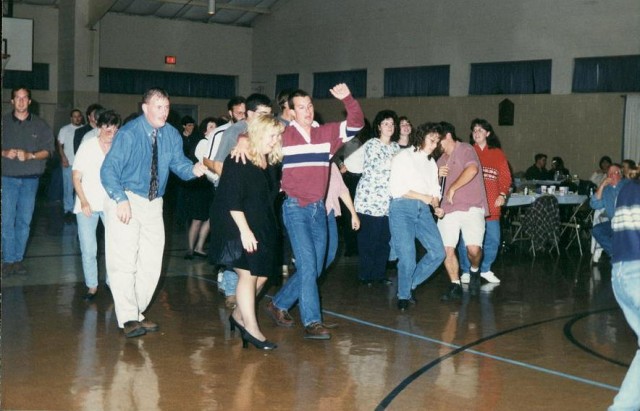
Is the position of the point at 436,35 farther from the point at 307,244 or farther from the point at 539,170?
the point at 307,244

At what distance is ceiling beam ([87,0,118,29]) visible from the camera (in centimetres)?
1943

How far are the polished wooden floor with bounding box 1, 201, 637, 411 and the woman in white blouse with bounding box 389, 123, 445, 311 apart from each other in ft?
1.37

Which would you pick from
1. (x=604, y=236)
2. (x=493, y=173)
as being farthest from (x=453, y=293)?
(x=604, y=236)

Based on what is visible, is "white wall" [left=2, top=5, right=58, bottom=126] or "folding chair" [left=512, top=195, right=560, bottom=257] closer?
"folding chair" [left=512, top=195, right=560, bottom=257]

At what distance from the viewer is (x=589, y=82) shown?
16.5m

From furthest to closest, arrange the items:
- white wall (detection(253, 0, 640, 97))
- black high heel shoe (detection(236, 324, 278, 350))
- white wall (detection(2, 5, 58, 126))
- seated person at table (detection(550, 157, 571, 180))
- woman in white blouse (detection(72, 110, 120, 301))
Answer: white wall (detection(2, 5, 58, 126)) → white wall (detection(253, 0, 640, 97)) → seated person at table (detection(550, 157, 571, 180)) → woman in white blouse (detection(72, 110, 120, 301)) → black high heel shoe (detection(236, 324, 278, 350))

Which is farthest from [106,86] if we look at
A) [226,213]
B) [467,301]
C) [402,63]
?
[226,213]

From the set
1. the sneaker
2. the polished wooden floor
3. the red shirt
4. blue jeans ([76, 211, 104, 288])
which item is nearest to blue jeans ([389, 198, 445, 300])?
the polished wooden floor

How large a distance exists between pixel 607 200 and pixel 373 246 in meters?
2.48

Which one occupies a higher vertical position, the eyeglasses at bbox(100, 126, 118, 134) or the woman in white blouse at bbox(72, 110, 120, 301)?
the eyeglasses at bbox(100, 126, 118, 134)

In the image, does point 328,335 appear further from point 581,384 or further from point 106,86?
point 106,86

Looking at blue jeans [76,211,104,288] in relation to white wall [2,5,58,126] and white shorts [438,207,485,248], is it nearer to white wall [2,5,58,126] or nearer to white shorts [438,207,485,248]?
white shorts [438,207,485,248]

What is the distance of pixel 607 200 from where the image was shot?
8.85 metres

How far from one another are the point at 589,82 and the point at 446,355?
12227mm
